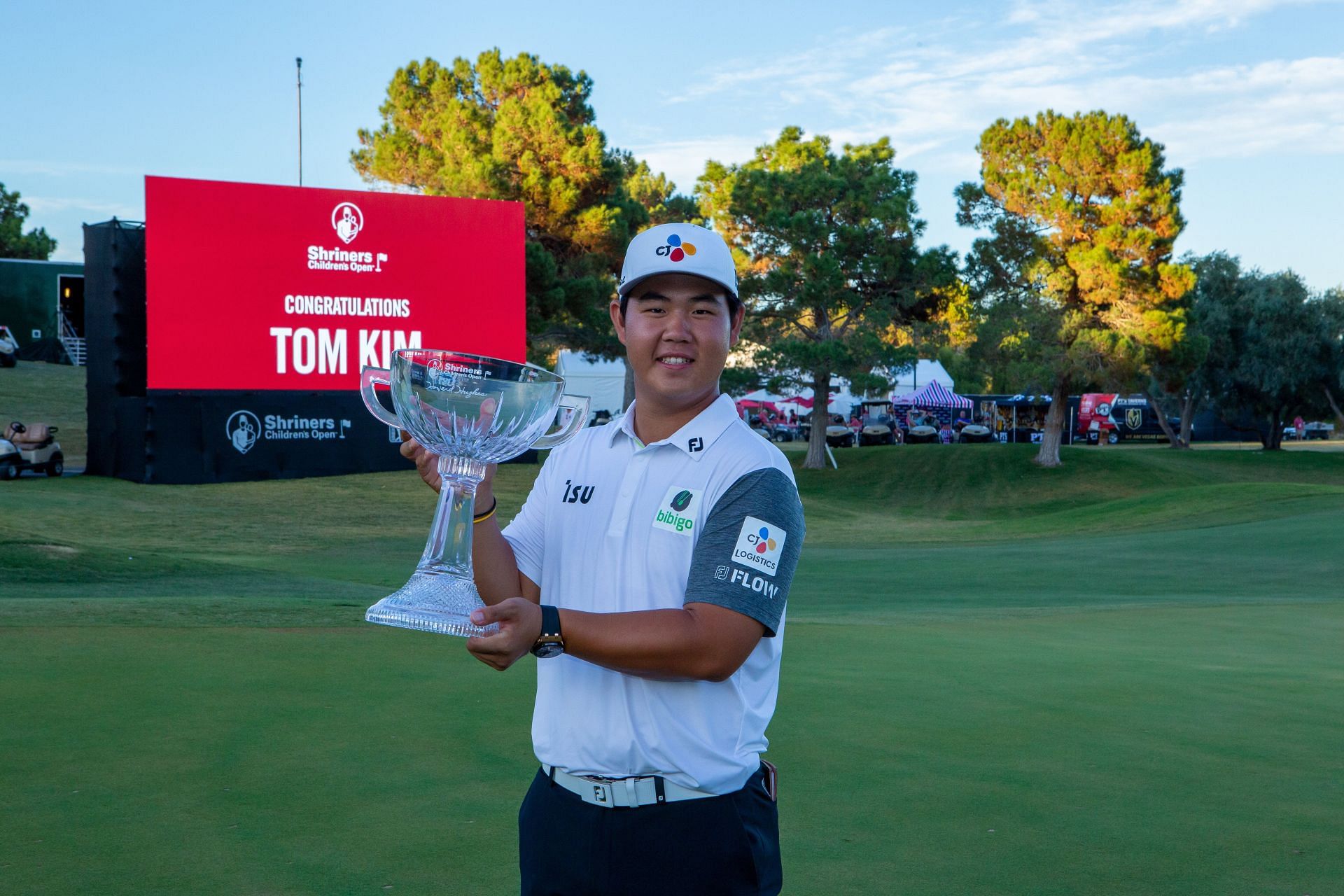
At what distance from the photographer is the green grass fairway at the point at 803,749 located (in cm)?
356

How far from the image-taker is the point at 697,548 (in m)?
2.05

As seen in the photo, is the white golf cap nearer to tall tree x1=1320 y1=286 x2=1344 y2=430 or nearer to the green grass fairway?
the green grass fairway

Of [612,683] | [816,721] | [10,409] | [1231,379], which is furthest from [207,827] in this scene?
[1231,379]

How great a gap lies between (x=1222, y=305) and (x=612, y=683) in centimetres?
4793

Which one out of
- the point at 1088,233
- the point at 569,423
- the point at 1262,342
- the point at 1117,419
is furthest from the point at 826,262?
the point at 569,423

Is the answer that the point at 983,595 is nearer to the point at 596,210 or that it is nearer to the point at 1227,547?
the point at 1227,547

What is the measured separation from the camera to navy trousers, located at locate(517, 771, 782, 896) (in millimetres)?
2088

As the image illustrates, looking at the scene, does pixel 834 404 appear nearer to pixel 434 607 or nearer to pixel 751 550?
pixel 751 550

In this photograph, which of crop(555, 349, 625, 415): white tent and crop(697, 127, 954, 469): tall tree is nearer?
crop(697, 127, 954, 469): tall tree

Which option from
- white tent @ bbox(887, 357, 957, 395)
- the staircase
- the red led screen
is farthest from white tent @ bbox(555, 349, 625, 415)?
the red led screen

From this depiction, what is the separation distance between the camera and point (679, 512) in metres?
2.11

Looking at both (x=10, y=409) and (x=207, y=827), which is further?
(x=10, y=409)

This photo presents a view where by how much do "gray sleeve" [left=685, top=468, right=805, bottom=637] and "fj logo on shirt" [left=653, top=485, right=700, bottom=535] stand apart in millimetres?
31

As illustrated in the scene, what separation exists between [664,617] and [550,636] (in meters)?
0.18
